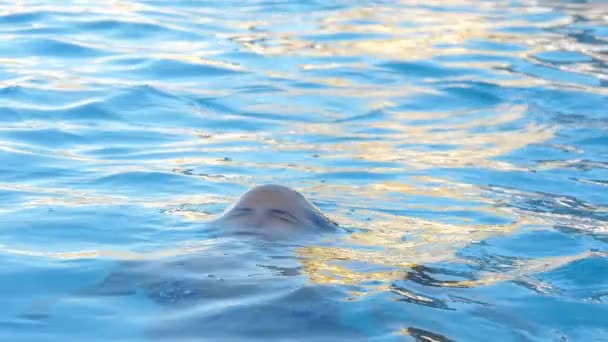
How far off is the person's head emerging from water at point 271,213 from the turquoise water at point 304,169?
128 mm

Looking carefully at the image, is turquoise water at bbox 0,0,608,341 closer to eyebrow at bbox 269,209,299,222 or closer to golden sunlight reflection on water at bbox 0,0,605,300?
golden sunlight reflection on water at bbox 0,0,605,300

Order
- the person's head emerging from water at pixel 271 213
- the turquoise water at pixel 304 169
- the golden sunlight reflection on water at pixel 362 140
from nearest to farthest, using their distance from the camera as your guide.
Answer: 1. the turquoise water at pixel 304 169
2. the person's head emerging from water at pixel 271 213
3. the golden sunlight reflection on water at pixel 362 140

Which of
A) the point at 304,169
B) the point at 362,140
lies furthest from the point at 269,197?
the point at 362,140

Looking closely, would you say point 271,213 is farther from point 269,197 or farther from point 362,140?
point 362,140

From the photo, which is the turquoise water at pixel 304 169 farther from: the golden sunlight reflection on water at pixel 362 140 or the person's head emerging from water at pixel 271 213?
the person's head emerging from water at pixel 271 213

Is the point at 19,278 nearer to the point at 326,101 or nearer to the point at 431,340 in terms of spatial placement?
the point at 431,340

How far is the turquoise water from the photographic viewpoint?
5.03 m

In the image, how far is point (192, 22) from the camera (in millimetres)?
13641

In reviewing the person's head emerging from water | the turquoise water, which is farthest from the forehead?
the turquoise water

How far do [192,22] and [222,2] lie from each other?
1803 millimetres

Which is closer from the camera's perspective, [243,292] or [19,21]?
[243,292]

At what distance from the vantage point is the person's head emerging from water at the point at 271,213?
19.1 feet

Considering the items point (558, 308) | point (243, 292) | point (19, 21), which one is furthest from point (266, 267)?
point (19, 21)

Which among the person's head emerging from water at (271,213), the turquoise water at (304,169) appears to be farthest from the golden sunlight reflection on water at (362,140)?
the person's head emerging from water at (271,213)
